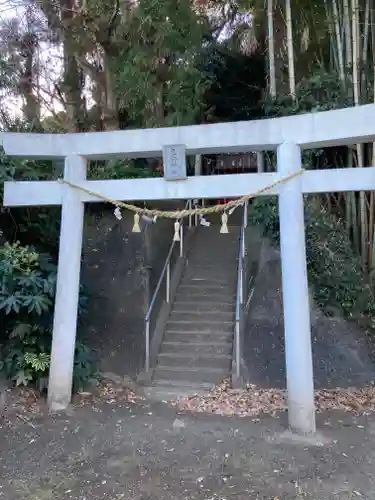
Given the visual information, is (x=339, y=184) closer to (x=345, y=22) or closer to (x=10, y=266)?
(x=10, y=266)

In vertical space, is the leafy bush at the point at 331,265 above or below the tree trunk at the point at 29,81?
below

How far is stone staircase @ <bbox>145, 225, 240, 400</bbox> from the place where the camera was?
5.57 meters

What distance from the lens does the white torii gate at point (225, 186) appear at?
4.04 m

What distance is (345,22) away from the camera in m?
6.62

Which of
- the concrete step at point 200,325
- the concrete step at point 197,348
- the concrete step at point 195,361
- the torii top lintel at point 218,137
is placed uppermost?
the torii top lintel at point 218,137

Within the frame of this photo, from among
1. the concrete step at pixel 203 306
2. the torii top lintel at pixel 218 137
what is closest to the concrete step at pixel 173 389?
the concrete step at pixel 203 306

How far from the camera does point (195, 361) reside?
5848 millimetres

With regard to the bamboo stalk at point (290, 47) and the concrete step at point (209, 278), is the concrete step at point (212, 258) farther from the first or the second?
the bamboo stalk at point (290, 47)

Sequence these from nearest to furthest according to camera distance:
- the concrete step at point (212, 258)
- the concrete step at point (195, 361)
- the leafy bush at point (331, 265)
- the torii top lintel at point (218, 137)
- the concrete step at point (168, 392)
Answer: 1. the torii top lintel at point (218, 137)
2. the concrete step at point (168, 392)
3. the concrete step at point (195, 361)
4. the leafy bush at point (331, 265)
5. the concrete step at point (212, 258)

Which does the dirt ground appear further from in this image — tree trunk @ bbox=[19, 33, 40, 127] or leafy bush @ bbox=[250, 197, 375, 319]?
tree trunk @ bbox=[19, 33, 40, 127]

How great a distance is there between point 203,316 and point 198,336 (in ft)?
1.31

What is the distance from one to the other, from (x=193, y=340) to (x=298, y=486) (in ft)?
10.2

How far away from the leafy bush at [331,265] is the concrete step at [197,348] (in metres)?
1.42

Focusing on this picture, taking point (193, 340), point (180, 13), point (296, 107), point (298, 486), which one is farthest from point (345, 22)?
point (298, 486)
